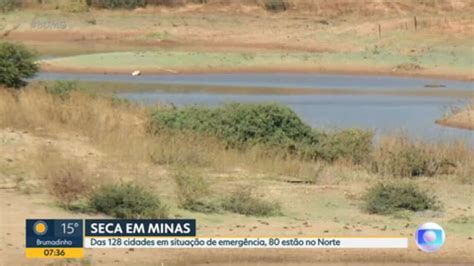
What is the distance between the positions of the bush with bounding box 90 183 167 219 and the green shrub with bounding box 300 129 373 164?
6460mm

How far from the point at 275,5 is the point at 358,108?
1454 inches

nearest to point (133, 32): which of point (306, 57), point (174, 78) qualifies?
point (306, 57)

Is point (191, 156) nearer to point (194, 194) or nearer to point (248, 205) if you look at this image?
point (194, 194)

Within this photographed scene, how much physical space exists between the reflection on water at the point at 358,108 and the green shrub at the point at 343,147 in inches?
208

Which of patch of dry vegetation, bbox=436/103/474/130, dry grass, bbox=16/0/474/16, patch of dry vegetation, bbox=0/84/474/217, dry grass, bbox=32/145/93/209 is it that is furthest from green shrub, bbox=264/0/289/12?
dry grass, bbox=32/145/93/209

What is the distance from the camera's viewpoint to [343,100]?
36.2 metres

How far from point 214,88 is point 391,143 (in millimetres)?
18961

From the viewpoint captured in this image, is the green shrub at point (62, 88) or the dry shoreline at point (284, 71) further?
the dry shoreline at point (284, 71)

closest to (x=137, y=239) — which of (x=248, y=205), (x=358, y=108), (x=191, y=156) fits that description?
(x=248, y=205)

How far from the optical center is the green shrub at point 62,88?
23.7 metres

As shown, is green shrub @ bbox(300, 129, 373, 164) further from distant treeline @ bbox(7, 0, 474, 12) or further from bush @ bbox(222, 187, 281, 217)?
distant treeline @ bbox(7, 0, 474, 12)

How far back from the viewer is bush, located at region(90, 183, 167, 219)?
13.4m
